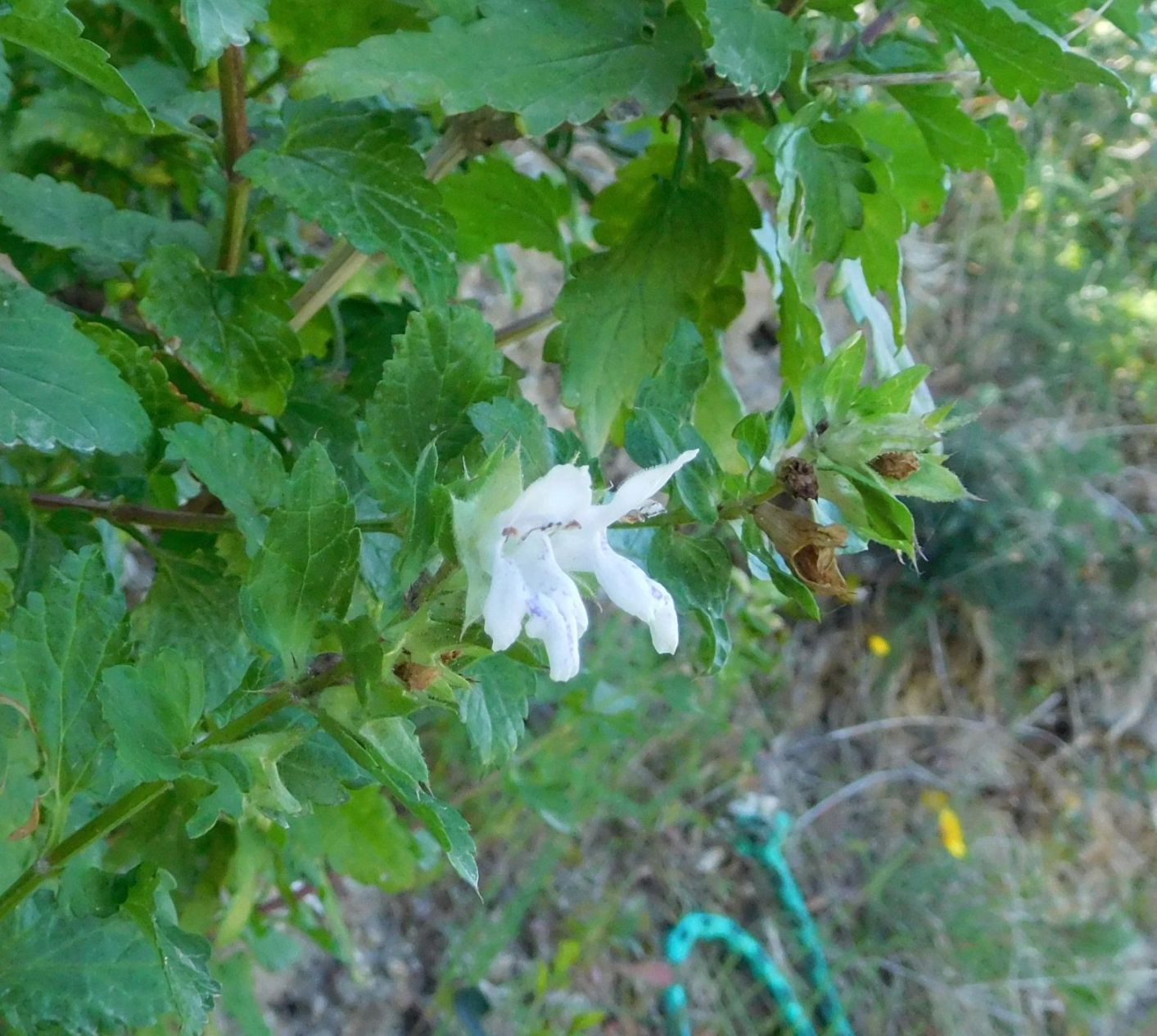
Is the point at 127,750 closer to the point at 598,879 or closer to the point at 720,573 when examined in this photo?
the point at 720,573

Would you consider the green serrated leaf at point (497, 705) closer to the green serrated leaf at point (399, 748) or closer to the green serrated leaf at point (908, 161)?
the green serrated leaf at point (399, 748)

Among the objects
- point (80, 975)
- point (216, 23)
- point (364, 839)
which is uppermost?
point (216, 23)

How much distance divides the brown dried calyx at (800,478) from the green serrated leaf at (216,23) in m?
0.28

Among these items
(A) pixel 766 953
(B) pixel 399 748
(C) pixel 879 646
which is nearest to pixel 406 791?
(B) pixel 399 748

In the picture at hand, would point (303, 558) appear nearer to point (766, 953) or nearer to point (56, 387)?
point (56, 387)

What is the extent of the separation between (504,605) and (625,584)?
0.05 m

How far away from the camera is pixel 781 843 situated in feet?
6.91

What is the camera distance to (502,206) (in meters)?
0.69

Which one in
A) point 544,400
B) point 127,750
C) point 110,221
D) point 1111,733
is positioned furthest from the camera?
point 1111,733

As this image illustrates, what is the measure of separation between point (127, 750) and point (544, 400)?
1524mm

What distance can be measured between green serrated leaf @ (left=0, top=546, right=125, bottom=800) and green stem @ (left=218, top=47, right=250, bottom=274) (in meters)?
0.20

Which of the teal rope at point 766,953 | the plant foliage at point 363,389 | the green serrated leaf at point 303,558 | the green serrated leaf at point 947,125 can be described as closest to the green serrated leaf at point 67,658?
the plant foliage at point 363,389

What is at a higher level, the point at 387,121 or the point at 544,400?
the point at 387,121

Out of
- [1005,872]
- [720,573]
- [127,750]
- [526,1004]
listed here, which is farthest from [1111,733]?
[127,750]
